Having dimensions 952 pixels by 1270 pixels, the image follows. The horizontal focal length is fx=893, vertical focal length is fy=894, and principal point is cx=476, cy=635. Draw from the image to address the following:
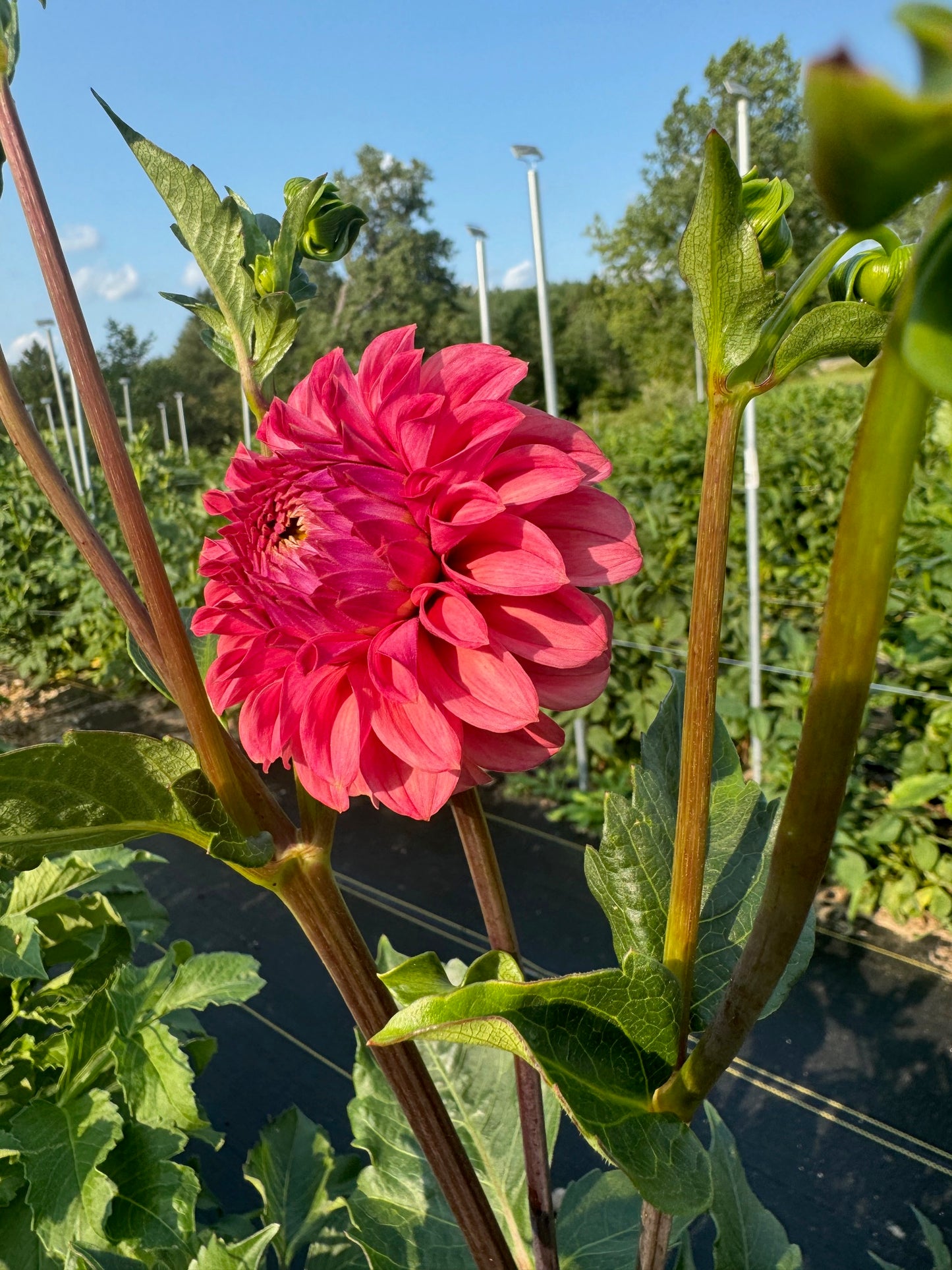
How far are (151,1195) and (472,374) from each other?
72 cm

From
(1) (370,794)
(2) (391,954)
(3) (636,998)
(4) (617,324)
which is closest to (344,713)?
(1) (370,794)

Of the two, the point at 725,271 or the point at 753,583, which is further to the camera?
the point at 753,583

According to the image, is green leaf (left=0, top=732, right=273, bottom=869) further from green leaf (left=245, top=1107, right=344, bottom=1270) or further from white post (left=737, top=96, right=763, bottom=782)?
white post (left=737, top=96, right=763, bottom=782)

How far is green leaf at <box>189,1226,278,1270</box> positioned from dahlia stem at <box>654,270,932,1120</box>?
0.39m

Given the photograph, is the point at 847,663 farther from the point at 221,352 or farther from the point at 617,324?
the point at 617,324

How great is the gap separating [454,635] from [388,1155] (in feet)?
1.43

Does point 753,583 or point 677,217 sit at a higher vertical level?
point 677,217

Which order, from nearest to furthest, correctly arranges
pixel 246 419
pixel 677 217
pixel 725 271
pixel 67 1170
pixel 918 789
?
pixel 725 271 < pixel 67 1170 < pixel 246 419 < pixel 918 789 < pixel 677 217

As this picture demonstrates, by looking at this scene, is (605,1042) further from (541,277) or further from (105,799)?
(541,277)

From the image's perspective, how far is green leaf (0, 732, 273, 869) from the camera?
0.32 metres

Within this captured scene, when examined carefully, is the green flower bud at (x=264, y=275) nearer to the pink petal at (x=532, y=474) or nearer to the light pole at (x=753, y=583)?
the pink petal at (x=532, y=474)

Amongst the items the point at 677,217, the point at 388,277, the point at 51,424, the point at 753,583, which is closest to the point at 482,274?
the point at 753,583

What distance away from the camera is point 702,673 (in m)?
0.27

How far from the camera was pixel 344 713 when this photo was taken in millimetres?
329
